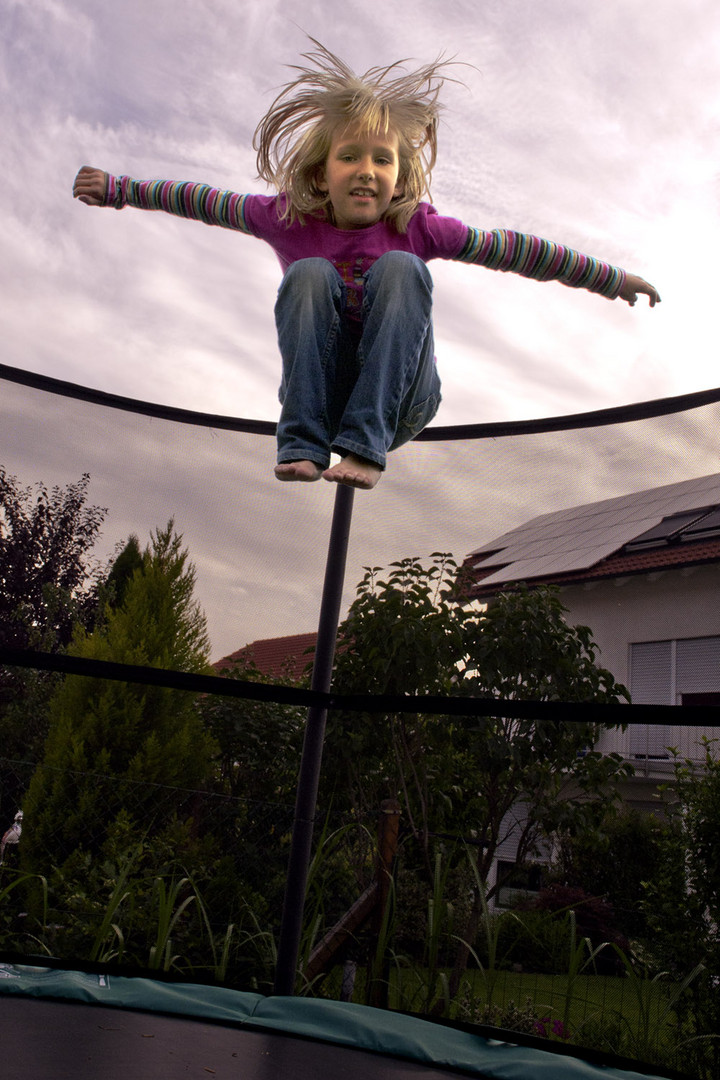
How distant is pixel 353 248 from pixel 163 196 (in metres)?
0.39

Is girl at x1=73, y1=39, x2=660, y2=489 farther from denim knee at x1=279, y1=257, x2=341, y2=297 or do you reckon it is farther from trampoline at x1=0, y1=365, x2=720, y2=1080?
trampoline at x1=0, y1=365, x2=720, y2=1080

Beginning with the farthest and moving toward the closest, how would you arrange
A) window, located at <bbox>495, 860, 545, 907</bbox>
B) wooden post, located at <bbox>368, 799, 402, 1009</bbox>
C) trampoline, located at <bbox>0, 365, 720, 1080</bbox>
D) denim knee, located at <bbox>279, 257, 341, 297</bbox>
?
window, located at <bbox>495, 860, 545, 907</bbox>, wooden post, located at <bbox>368, 799, 402, 1009</bbox>, denim knee, located at <bbox>279, 257, 341, 297</bbox>, trampoline, located at <bbox>0, 365, 720, 1080</bbox>

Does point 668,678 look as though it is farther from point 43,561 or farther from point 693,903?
point 43,561

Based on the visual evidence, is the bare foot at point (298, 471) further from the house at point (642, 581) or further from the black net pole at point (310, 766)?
the house at point (642, 581)

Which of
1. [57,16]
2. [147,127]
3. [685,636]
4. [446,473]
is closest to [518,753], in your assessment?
[685,636]

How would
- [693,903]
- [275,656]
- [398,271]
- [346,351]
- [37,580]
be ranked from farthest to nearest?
[37,580], [275,656], [693,903], [346,351], [398,271]

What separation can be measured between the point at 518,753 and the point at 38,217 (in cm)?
280

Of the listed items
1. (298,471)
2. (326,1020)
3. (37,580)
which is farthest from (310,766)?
(37,580)

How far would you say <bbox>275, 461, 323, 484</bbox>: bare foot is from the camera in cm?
117

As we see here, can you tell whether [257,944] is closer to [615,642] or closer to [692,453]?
[615,642]

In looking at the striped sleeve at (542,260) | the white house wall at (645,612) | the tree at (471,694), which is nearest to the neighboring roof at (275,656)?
the tree at (471,694)

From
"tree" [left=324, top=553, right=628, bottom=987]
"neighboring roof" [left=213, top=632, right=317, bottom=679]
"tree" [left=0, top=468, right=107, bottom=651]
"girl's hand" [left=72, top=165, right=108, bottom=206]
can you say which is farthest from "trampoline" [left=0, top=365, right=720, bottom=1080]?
"girl's hand" [left=72, top=165, right=108, bottom=206]

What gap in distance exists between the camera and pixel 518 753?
1.95 m

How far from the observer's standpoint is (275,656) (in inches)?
96.0
